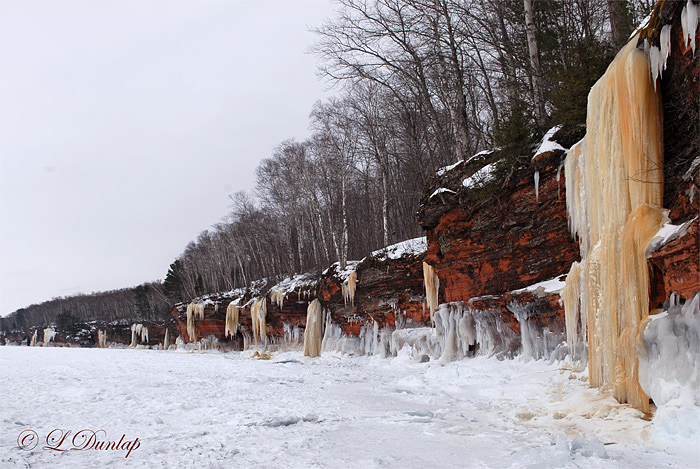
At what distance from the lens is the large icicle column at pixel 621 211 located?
5.11 m

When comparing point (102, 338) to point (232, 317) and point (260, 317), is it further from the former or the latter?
point (260, 317)

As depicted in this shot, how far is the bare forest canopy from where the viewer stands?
1021cm

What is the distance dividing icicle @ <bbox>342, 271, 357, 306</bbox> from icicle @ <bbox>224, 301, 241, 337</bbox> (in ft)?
36.9

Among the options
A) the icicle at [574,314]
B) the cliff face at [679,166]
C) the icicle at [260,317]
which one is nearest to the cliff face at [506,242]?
the icicle at [574,314]

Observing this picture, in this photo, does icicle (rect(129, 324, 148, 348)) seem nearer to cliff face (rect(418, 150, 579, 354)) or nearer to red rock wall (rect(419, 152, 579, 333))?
cliff face (rect(418, 150, 579, 354))

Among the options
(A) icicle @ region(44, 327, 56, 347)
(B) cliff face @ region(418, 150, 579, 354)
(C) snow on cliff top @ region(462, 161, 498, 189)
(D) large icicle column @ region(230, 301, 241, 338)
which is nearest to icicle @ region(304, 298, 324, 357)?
(B) cliff face @ region(418, 150, 579, 354)

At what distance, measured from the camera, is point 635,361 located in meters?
4.87

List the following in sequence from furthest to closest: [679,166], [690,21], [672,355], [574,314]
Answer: [574,314], [679,166], [690,21], [672,355]

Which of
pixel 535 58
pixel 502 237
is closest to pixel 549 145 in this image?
pixel 502 237

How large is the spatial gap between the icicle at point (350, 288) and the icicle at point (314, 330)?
2.35 m

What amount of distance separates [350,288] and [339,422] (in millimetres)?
12498

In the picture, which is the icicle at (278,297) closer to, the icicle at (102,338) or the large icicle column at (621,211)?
the large icicle column at (621,211)

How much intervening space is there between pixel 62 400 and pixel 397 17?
1447 centimetres

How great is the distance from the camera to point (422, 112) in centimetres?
1992
